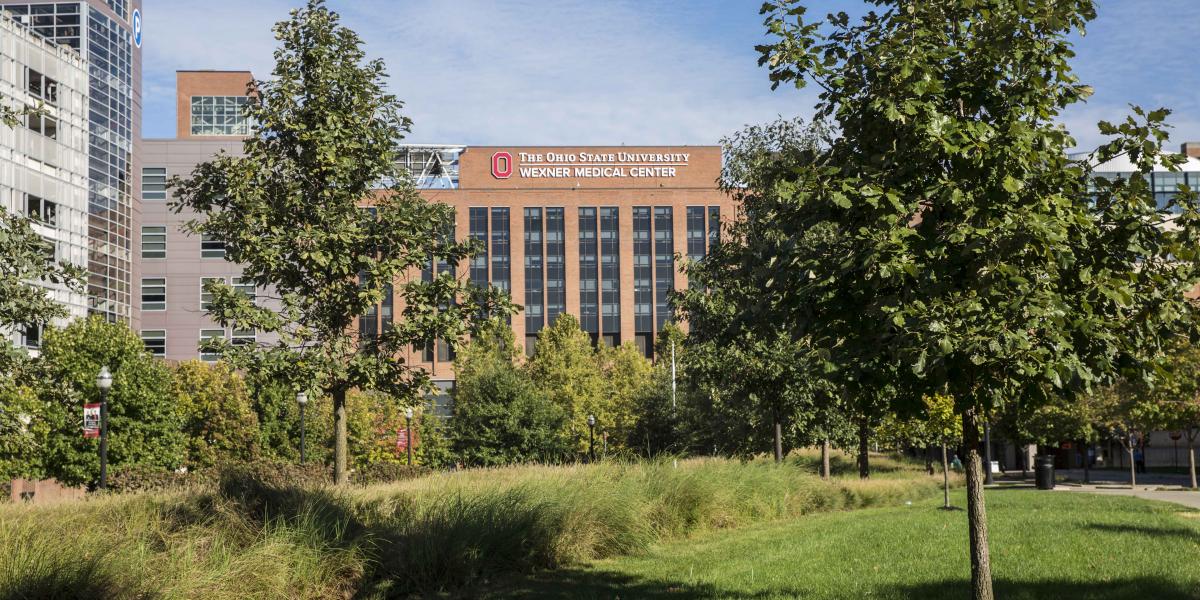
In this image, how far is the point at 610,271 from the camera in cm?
11281

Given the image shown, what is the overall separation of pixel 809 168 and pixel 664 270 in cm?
10486

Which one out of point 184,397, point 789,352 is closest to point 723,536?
point 789,352

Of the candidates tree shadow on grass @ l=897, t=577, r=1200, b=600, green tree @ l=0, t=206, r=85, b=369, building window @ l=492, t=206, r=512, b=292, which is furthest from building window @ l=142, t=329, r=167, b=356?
tree shadow on grass @ l=897, t=577, r=1200, b=600

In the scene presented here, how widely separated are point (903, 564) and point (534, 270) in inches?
3932

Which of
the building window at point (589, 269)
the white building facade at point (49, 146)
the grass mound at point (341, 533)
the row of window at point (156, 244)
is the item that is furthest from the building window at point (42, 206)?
the building window at point (589, 269)

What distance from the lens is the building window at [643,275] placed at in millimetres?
111625

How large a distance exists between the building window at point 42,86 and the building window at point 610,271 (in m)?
61.5

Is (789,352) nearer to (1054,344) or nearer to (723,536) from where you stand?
(723,536)

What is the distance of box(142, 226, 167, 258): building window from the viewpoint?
88.6 m

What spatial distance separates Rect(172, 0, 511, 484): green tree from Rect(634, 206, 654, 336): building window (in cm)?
9225

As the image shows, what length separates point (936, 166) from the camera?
7898 millimetres

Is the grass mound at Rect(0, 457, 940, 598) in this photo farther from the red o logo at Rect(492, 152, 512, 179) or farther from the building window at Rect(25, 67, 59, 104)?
the red o logo at Rect(492, 152, 512, 179)

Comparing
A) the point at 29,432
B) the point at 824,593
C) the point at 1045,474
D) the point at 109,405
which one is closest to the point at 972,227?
the point at 824,593

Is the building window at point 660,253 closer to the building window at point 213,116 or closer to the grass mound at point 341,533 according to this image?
the building window at point 213,116
